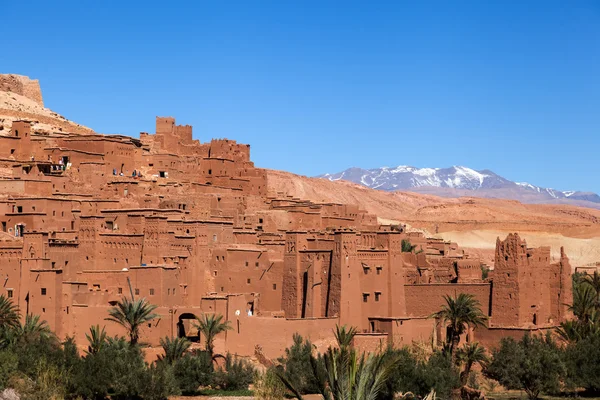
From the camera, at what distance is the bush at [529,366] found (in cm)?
4191

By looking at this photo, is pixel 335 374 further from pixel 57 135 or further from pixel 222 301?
pixel 57 135

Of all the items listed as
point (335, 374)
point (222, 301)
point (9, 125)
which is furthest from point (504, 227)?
point (335, 374)

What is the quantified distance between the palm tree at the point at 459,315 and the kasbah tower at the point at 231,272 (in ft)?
4.24

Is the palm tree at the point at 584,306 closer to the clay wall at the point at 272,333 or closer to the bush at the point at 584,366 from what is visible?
the bush at the point at 584,366

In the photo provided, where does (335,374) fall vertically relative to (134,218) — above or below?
below

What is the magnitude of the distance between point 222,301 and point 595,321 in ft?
49.2

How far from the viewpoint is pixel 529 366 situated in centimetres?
4200

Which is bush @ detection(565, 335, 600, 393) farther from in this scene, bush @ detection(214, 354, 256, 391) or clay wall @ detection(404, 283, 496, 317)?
bush @ detection(214, 354, 256, 391)

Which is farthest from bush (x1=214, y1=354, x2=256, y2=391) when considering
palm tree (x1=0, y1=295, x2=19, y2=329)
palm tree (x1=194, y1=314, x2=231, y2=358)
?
palm tree (x1=0, y1=295, x2=19, y2=329)

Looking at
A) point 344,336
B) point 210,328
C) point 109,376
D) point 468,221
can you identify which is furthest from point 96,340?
point 468,221

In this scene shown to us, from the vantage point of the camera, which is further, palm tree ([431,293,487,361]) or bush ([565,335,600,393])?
palm tree ([431,293,487,361])

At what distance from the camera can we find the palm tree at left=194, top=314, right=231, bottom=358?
42.2 m

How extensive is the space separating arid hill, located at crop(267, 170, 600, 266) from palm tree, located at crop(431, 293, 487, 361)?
139 ft

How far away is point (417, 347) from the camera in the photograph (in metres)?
45.4
